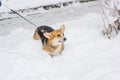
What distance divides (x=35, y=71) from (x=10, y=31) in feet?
3.89

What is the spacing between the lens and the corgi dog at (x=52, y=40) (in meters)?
3.25

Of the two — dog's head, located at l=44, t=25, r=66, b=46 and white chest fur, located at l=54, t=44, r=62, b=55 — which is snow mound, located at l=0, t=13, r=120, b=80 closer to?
white chest fur, located at l=54, t=44, r=62, b=55

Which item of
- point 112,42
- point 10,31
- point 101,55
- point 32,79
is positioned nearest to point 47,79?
point 32,79

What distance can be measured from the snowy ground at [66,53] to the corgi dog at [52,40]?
0.30 ft

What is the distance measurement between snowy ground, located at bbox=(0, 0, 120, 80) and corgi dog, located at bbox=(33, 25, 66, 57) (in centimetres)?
9

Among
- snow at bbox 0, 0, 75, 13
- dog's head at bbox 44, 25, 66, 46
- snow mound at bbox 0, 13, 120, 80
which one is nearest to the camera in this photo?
snow mound at bbox 0, 13, 120, 80

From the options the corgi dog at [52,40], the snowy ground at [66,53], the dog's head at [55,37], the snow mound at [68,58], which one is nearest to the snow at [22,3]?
the snowy ground at [66,53]

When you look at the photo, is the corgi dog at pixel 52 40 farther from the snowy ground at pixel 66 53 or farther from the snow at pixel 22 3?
the snow at pixel 22 3

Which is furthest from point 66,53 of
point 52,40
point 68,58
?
point 52,40

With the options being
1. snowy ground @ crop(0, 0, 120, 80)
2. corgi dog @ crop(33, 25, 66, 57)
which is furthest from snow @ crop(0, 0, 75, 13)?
corgi dog @ crop(33, 25, 66, 57)

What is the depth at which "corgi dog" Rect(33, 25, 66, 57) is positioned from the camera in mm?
3250

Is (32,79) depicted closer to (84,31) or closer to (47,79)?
(47,79)

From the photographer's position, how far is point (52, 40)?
3.26 metres

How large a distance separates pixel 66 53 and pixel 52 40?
0.31 meters
